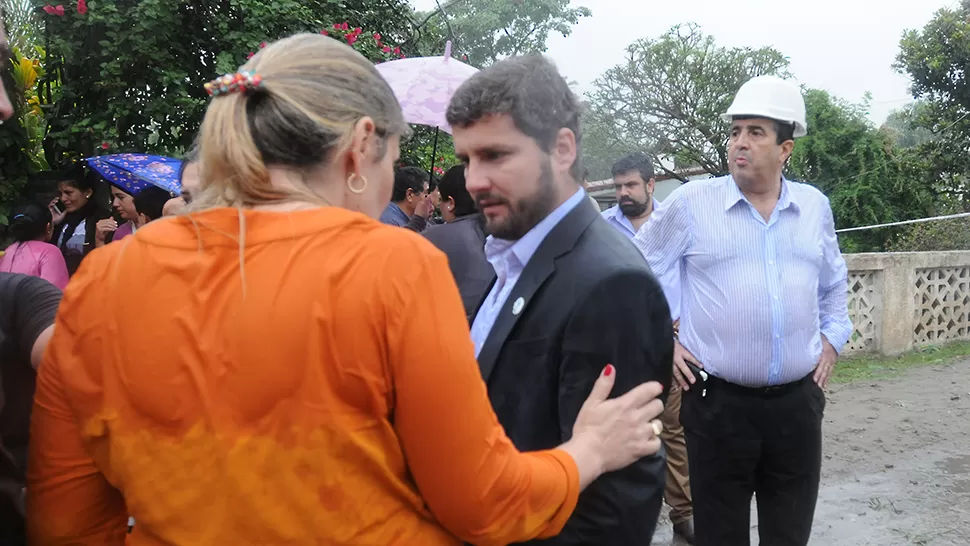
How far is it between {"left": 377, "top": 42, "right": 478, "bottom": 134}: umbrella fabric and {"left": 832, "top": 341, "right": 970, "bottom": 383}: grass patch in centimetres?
530

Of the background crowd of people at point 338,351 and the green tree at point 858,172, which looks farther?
the green tree at point 858,172

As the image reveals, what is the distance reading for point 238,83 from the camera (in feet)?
4.52

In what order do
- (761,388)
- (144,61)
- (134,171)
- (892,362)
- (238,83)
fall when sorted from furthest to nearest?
(892,362) < (144,61) < (134,171) < (761,388) < (238,83)

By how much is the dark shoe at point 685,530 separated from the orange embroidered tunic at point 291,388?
3.72 metres

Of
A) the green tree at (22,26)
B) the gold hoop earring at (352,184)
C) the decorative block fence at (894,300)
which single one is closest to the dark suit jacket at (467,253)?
the gold hoop earring at (352,184)

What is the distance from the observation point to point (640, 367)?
5.44 ft

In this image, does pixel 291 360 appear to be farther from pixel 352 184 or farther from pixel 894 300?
pixel 894 300

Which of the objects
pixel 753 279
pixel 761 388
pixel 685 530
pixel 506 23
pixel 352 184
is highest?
pixel 506 23

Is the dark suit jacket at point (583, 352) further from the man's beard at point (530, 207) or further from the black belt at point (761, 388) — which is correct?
the black belt at point (761, 388)

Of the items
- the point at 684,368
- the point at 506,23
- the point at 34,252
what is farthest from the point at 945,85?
the point at 506,23

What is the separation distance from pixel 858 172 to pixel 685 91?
983cm

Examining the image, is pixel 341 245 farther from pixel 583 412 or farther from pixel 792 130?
pixel 792 130

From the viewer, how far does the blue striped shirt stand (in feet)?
10.5

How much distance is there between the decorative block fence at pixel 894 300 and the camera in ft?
31.0
